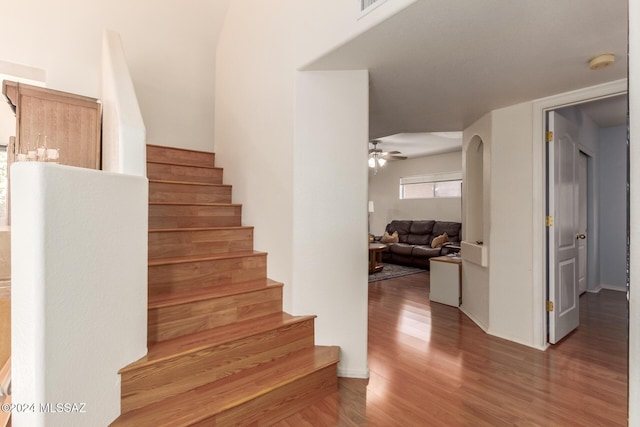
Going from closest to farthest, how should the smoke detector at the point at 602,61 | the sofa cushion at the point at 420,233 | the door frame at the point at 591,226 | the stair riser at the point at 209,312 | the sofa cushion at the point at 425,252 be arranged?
the stair riser at the point at 209,312, the smoke detector at the point at 602,61, the door frame at the point at 591,226, the sofa cushion at the point at 425,252, the sofa cushion at the point at 420,233

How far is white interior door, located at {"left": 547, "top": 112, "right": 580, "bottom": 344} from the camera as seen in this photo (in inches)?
104

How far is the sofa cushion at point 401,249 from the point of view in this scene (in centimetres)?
635

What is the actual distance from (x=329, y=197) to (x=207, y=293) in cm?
104

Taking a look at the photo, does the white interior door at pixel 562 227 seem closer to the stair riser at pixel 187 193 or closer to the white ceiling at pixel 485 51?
the white ceiling at pixel 485 51

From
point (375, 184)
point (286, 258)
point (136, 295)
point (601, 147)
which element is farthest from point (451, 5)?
point (375, 184)

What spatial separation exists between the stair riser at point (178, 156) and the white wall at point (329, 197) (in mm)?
1747

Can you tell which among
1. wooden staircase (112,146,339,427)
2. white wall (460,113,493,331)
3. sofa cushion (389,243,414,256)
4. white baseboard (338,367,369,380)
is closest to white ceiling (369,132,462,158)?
white wall (460,113,493,331)

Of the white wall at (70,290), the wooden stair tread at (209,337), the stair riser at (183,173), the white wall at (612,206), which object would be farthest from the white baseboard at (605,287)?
the white wall at (70,290)

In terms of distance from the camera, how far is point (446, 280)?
12.5 feet

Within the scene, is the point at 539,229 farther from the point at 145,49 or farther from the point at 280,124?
the point at 145,49

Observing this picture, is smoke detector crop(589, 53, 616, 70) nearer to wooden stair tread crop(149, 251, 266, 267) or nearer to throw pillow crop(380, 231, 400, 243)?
wooden stair tread crop(149, 251, 266, 267)

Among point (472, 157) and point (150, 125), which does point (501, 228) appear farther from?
point (150, 125)

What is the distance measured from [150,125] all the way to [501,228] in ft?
12.9

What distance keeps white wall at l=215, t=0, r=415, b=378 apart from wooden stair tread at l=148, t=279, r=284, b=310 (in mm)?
158
